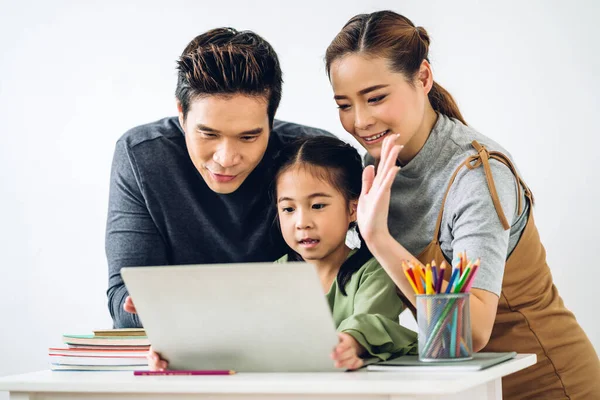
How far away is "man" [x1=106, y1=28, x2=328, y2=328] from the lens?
185 cm

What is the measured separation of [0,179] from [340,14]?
1.45 m

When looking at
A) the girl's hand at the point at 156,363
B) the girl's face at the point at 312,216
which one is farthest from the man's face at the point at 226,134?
the girl's hand at the point at 156,363

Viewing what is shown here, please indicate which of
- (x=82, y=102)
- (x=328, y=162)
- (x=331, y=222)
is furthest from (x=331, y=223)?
(x=82, y=102)

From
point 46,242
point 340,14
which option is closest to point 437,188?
point 340,14

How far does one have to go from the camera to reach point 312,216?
5.59 ft

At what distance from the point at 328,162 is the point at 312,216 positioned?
13 centimetres

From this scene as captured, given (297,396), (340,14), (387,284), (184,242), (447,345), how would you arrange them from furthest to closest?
(340,14), (184,242), (387,284), (447,345), (297,396)

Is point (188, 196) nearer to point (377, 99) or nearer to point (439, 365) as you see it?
point (377, 99)

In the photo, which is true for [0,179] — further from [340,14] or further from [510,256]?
[510,256]

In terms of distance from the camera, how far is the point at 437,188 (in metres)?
1.66

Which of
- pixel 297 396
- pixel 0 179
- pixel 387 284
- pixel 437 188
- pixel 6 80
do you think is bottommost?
pixel 297 396

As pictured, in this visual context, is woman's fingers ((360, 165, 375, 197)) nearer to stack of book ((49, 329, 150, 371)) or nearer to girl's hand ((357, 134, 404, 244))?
girl's hand ((357, 134, 404, 244))

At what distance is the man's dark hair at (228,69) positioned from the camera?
177 cm

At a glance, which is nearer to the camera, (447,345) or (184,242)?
(447,345)
